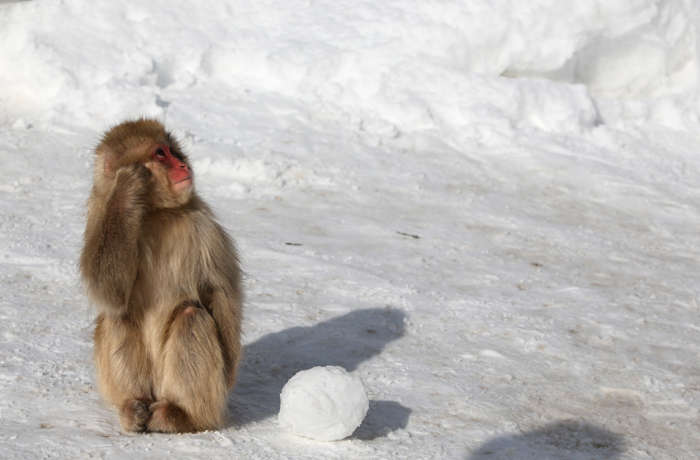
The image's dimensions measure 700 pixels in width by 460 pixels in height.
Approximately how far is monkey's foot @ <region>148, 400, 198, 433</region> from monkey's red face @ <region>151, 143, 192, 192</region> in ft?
2.63

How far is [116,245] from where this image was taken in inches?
103

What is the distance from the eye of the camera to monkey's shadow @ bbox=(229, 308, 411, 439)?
3244 mm

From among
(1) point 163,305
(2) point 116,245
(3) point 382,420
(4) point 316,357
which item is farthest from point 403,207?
(2) point 116,245

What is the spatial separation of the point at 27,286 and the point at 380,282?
212 centimetres

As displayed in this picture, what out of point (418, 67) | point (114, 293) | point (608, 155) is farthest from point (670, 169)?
point (114, 293)

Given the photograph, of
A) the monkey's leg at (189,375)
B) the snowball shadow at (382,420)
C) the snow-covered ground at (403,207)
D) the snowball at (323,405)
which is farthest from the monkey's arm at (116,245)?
the snowball shadow at (382,420)

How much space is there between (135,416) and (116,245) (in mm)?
645

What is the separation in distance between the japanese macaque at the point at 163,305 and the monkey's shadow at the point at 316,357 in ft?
1.19

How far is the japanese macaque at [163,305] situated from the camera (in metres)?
2.76

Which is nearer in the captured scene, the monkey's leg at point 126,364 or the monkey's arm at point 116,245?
the monkey's arm at point 116,245

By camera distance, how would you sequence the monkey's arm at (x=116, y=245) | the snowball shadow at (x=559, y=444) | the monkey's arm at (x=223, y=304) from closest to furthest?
1. the monkey's arm at (x=116, y=245)
2. the monkey's arm at (x=223, y=304)
3. the snowball shadow at (x=559, y=444)

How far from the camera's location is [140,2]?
8711mm

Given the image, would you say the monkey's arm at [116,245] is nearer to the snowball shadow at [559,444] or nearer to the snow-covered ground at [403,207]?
the snow-covered ground at [403,207]

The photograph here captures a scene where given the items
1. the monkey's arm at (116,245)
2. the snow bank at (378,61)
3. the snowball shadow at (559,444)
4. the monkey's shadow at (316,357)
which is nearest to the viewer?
the monkey's arm at (116,245)
